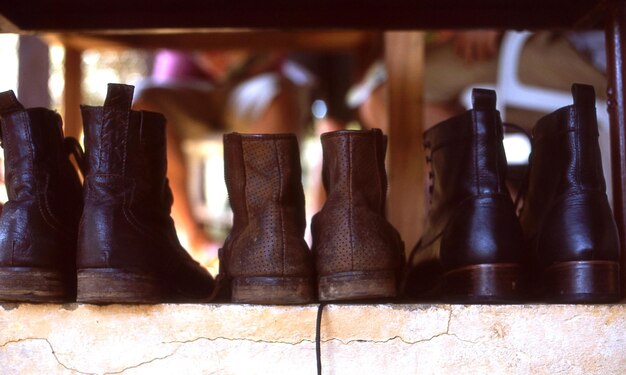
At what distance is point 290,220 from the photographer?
3.25 ft

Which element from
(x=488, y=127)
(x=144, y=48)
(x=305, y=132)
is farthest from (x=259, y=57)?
(x=488, y=127)

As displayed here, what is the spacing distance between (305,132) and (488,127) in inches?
91.9

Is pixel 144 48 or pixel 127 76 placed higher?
pixel 127 76

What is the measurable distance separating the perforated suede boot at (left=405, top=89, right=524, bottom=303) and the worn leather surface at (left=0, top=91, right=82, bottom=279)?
58 cm

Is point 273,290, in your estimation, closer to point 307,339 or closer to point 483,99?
point 307,339

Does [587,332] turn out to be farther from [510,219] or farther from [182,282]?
[182,282]

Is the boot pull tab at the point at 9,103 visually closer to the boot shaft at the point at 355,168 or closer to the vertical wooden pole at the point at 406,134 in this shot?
the boot shaft at the point at 355,168

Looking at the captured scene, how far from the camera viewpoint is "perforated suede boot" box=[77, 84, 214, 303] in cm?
93

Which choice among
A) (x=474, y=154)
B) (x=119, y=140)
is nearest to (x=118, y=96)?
(x=119, y=140)

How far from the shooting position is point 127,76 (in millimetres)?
5164

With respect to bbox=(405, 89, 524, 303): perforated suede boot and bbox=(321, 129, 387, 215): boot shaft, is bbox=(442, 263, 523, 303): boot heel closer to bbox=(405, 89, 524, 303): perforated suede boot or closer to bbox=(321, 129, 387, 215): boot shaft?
bbox=(405, 89, 524, 303): perforated suede boot

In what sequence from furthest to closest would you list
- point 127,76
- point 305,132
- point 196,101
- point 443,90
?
point 127,76 < point 305,132 < point 196,101 < point 443,90

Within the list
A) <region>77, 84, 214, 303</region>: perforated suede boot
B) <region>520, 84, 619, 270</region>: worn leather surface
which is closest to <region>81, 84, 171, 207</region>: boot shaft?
<region>77, 84, 214, 303</region>: perforated suede boot

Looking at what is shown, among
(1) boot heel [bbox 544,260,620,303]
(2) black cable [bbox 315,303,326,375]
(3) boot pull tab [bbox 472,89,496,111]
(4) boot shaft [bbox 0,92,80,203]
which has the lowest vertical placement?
(2) black cable [bbox 315,303,326,375]
